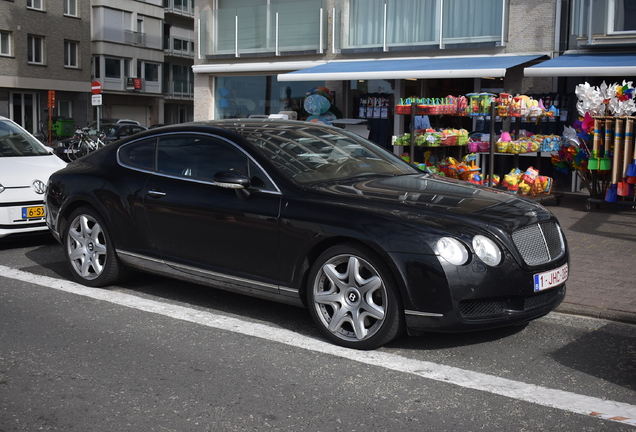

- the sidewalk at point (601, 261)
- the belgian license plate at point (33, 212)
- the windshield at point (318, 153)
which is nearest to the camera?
the windshield at point (318, 153)

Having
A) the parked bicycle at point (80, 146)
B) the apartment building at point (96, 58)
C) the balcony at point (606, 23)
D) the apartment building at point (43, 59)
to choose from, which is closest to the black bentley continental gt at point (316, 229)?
the balcony at point (606, 23)

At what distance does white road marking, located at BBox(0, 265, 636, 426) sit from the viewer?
4082 mm

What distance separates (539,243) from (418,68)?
1290 centimetres

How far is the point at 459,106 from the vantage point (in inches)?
538

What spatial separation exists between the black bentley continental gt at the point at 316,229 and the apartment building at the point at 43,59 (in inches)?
1604

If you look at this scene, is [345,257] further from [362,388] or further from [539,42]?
[539,42]

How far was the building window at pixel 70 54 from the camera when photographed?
51125 millimetres

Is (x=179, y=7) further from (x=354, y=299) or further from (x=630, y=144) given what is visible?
(x=354, y=299)

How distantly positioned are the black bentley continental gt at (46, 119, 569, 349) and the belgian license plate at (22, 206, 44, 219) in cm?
164

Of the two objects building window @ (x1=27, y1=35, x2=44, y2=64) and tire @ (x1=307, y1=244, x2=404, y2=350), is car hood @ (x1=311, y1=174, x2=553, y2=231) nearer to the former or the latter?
tire @ (x1=307, y1=244, x2=404, y2=350)

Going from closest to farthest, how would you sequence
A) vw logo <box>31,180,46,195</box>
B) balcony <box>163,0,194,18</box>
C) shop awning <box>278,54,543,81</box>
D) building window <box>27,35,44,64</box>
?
vw logo <box>31,180,46,195</box> < shop awning <box>278,54,543,81</box> < building window <box>27,35,44,64</box> < balcony <box>163,0,194,18</box>

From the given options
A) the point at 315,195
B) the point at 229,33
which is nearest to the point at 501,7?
the point at 229,33

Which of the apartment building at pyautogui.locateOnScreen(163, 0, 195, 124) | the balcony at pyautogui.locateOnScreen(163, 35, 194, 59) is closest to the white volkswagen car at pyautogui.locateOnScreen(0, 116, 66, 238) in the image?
the apartment building at pyautogui.locateOnScreen(163, 0, 195, 124)

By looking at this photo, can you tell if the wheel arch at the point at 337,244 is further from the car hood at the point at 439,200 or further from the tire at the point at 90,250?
the tire at the point at 90,250
